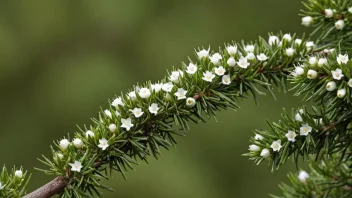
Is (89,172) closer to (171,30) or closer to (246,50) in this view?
(246,50)

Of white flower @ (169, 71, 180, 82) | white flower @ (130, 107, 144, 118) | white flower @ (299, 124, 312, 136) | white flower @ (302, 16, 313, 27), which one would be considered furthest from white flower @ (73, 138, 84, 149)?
white flower @ (302, 16, 313, 27)

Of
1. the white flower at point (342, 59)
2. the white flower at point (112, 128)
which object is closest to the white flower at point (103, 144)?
the white flower at point (112, 128)

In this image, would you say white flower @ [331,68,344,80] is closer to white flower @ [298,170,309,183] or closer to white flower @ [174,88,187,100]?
white flower @ [174,88,187,100]

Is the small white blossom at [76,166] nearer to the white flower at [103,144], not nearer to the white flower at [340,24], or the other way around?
the white flower at [103,144]

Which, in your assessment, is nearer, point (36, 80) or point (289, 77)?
point (289, 77)

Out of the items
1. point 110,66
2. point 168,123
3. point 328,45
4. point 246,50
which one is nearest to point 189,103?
point 168,123
